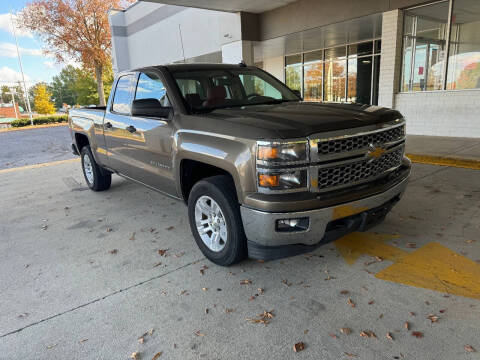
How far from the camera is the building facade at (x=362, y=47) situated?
9.52m

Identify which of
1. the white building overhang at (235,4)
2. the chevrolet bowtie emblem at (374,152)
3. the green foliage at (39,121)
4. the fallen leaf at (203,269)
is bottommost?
the green foliage at (39,121)

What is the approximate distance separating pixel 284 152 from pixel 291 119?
40 centimetres

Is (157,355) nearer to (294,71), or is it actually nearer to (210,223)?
(210,223)

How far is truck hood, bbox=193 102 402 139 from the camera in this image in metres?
2.64

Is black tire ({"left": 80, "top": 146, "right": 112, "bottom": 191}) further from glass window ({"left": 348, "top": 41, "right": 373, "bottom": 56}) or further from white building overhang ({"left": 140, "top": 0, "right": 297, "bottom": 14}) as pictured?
glass window ({"left": 348, "top": 41, "right": 373, "bottom": 56})

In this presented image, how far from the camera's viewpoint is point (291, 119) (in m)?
2.84

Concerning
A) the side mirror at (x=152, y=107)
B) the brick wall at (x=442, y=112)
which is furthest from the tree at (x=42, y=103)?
the side mirror at (x=152, y=107)

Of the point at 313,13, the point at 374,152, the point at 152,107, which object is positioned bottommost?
the point at 374,152

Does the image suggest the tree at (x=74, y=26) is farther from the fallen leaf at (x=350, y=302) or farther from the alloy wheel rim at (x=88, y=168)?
the fallen leaf at (x=350, y=302)

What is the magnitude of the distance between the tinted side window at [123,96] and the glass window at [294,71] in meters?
14.3

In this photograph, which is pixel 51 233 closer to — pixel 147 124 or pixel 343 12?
pixel 147 124

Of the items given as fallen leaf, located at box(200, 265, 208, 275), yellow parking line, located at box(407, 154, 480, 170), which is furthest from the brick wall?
fallen leaf, located at box(200, 265, 208, 275)

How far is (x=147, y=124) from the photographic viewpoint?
395cm

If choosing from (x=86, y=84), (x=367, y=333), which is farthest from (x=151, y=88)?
(x=86, y=84)
